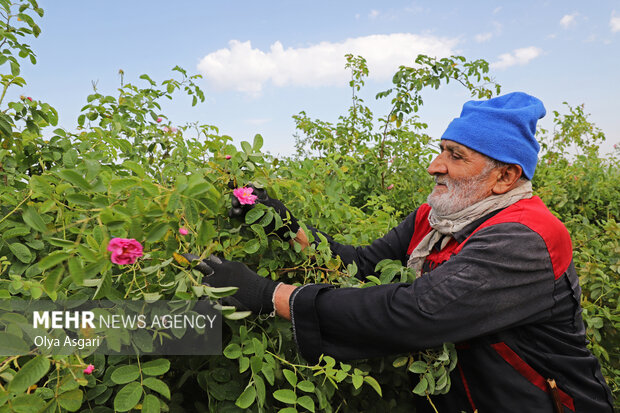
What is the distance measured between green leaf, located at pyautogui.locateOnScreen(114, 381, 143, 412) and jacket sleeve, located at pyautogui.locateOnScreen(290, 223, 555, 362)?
49cm

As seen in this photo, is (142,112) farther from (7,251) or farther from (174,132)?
(7,251)

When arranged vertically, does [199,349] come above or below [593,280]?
above

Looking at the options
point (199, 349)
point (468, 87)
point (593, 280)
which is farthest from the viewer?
point (468, 87)

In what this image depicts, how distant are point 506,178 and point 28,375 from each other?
174cm

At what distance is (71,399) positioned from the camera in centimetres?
111

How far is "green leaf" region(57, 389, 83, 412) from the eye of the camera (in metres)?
1.10

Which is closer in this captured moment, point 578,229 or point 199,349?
point 199,349

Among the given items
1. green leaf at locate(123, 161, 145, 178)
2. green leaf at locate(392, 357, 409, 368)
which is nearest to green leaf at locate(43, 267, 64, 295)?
green leaf at locate(123, 161, 145, 178)

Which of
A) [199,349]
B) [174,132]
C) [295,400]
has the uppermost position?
[174,132]

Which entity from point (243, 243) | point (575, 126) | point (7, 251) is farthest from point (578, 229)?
point (575, 126)

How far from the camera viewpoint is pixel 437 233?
1900 millimetres

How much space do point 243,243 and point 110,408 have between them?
62 cm

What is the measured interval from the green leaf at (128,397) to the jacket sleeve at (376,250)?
44.3 inches

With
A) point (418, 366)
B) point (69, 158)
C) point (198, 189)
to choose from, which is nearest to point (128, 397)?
point (198, 189)
